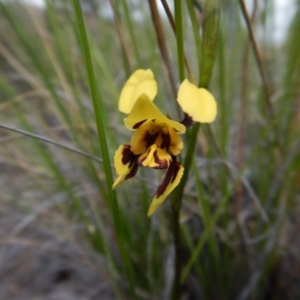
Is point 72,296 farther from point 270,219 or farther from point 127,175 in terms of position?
point 127,175

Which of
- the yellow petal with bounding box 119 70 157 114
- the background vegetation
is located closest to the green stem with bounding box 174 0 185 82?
the yellow petal with bounding box 119 70 157 114

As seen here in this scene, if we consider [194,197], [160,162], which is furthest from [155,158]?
[194,197]

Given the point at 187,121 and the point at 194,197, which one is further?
the point at 194,197

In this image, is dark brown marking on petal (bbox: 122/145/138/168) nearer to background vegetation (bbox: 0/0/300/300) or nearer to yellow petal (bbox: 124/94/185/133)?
yellow petal (bbox: 124/94/185/133)

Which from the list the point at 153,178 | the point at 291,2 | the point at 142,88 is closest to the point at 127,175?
the point at 142,88

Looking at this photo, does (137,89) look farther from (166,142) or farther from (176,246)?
(176,246)
